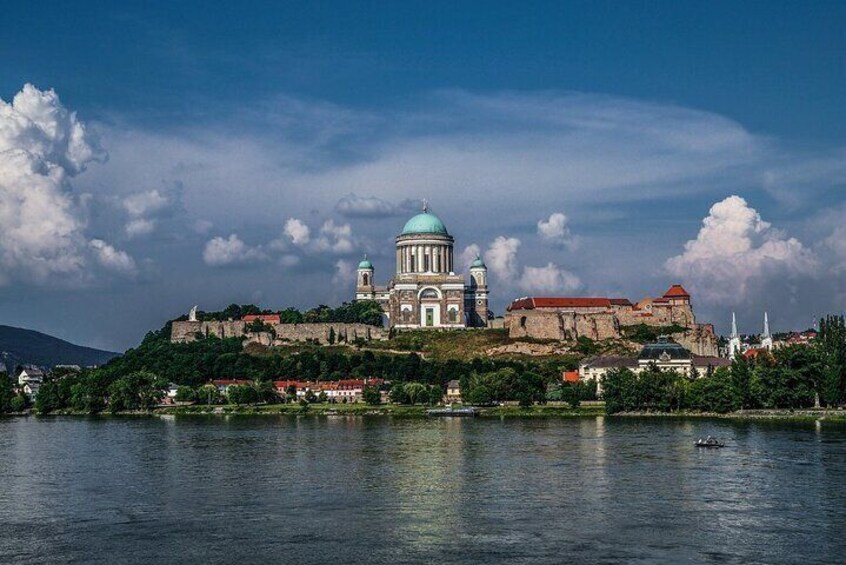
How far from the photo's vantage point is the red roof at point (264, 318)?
96525 millimetres

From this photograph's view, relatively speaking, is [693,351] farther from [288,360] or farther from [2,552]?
[2,552]

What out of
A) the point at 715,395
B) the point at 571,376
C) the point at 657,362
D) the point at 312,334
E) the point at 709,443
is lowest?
the point at 709,443

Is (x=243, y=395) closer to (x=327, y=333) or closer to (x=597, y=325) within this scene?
(x=327, y=333)

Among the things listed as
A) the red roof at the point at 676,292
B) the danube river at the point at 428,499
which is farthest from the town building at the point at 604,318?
the danube river at the point at 428,499

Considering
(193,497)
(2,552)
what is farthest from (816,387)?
(2,552)

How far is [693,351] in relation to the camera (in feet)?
293

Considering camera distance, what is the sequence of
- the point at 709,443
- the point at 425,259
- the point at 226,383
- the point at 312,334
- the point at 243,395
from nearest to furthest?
the point at 709,443 < the point at 243,395 < the point at 226,383 < the point at 312,334 < the point at 425,259

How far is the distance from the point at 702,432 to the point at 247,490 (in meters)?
25.6

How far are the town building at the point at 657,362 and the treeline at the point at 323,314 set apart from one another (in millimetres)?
21256

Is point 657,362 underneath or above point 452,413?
above

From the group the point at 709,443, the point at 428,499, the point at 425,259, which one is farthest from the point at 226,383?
the point at 428,499

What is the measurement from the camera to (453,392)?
7750cm

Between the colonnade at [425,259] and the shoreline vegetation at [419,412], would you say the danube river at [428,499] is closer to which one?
the shoreline vegetation at [419,412]

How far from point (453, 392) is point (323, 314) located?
23954mm
